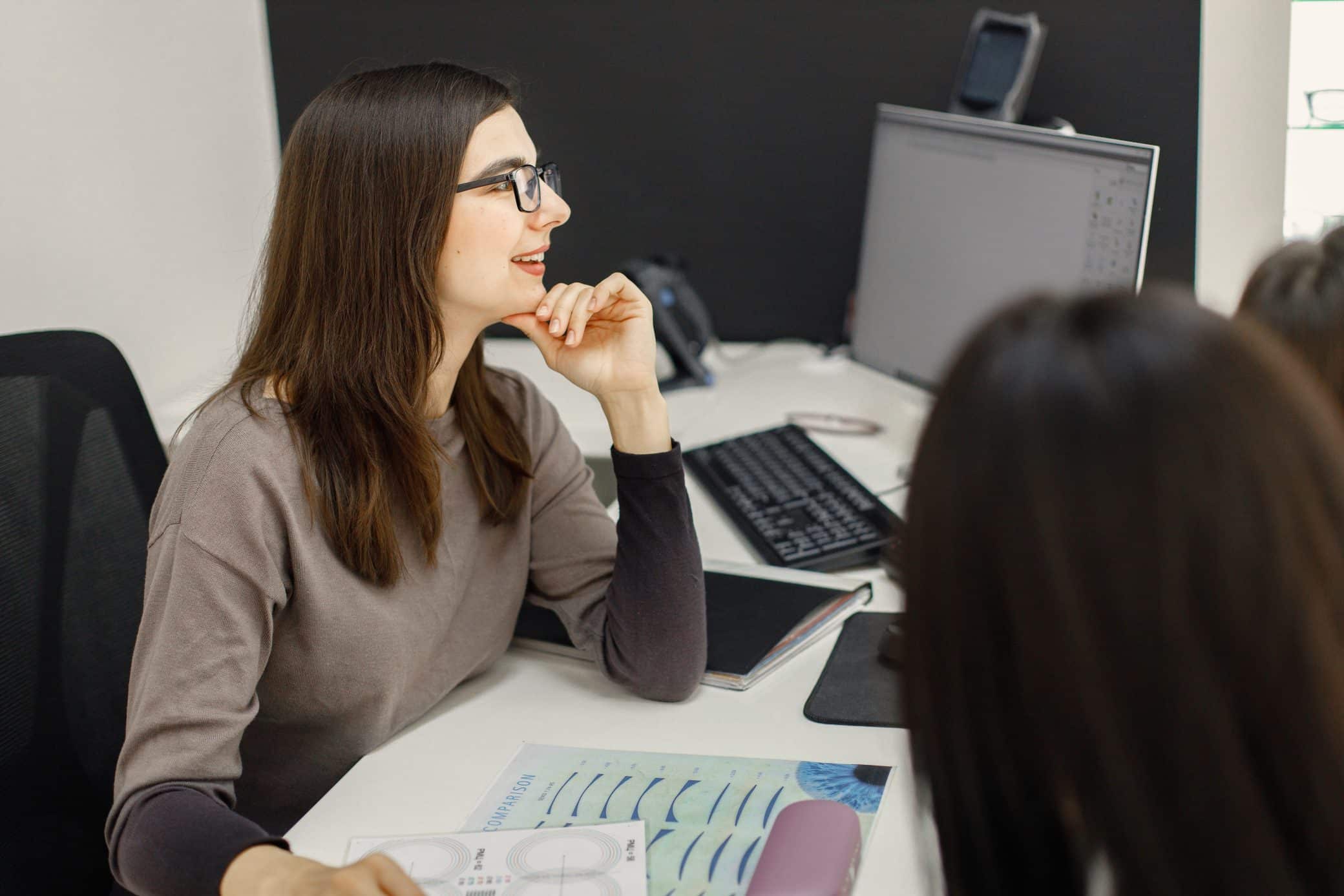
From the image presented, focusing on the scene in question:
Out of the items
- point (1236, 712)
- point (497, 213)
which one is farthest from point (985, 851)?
point (497, 213)

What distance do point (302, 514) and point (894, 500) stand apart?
80 cm

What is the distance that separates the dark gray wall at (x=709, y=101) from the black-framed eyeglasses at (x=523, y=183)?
1036 millimetres

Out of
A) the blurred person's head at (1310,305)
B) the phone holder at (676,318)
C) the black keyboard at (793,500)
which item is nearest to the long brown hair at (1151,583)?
the blurred person's head at (1310,305)

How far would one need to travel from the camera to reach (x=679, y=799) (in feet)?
3.00

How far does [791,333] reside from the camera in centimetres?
225

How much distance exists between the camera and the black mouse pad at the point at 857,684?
3.39ft

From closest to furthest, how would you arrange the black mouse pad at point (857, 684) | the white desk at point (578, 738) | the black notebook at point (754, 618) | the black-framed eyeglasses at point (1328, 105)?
the white desk at point (578, 738)
the black mouse pad at point (857, 684)
the black notebook at point (754, 618)
the black-framed eyeglasses at point (1328, 105)

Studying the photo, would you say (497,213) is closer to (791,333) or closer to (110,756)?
(110,756)

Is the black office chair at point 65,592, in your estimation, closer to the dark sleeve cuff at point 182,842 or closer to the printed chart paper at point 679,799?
the dark sleeve cuff at point 182,842

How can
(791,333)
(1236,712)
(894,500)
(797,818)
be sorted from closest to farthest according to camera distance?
(1236,712), (797,818), (894,500), (791,333)

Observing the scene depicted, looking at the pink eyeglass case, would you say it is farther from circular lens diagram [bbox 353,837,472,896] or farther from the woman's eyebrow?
the woman's eyebrow

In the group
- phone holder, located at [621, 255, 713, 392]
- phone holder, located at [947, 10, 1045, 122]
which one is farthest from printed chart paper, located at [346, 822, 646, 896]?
phone holder, located at [947, 10, 1045, 122]

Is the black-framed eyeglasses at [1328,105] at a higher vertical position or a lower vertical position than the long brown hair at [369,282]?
higher

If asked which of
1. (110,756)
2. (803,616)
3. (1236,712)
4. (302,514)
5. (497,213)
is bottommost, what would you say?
(110,756)
